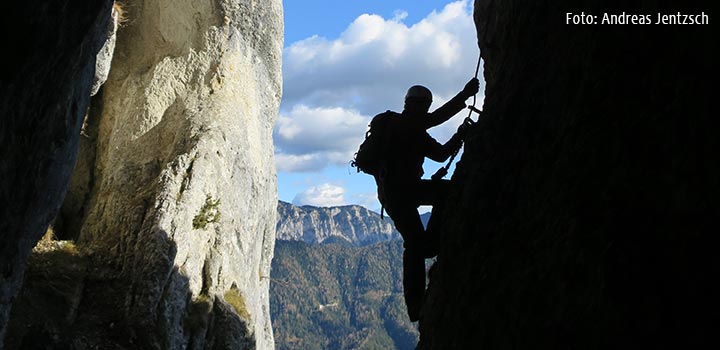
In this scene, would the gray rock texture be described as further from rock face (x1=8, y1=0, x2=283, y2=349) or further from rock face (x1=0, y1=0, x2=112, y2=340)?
rock face (x1=0, y1=0, x2=112, y2=340)

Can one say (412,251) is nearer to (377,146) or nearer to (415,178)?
(415,178)

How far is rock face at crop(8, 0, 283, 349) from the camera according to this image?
14.8 meters

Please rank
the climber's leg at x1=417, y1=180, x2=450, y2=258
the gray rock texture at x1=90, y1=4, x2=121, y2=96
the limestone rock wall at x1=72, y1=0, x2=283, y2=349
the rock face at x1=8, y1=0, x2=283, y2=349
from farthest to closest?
the gray rock texture at x1=90, y1=4, x2=121, y2=96, the limestone rock wall at x1=72, y1=0, x2=283, y2=349, the rock face at x1=8, y1=0, x2=283, y2=349, the climber's leg at x1=417, y1=180, x2=450, y2=258

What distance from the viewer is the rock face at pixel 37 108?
5320mm

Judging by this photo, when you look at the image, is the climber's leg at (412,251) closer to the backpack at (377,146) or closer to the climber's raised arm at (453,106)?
the backpack at (377,146)

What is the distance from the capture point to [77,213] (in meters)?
18.6

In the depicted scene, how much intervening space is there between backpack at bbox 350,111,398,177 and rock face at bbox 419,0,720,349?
1247 millimetres

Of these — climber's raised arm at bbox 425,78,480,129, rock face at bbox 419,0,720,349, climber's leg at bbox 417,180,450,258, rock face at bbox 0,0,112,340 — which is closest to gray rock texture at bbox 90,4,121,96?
rock face at bbox 0,0,112,340

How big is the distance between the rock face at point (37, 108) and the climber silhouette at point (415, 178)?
4141mm

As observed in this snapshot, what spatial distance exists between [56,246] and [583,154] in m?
14.6

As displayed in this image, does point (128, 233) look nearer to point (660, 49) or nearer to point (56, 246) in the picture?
point (56, 246)

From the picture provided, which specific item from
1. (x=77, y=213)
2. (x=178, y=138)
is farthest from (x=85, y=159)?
(x=178, y=138)

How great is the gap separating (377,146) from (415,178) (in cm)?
72

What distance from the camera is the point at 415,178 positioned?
29.1 feet
